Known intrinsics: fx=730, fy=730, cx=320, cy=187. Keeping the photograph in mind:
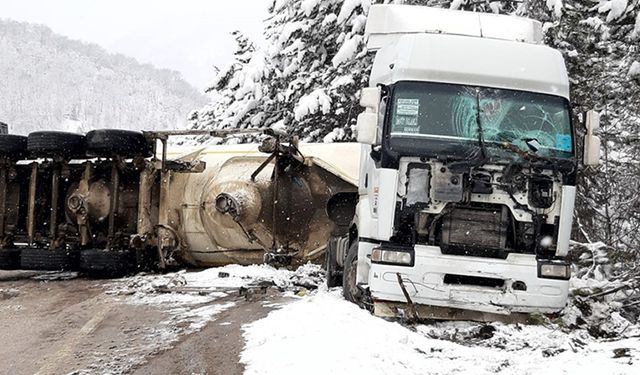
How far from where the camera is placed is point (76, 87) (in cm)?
12800

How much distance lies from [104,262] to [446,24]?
614cm

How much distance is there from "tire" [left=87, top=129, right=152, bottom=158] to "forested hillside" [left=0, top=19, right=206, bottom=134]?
8845 centimetres

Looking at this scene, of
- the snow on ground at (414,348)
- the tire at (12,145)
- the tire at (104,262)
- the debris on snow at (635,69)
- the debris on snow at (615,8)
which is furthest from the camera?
the tire at (12,145)

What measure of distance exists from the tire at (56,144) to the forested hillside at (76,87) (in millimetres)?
88195

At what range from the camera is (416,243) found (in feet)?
23.6

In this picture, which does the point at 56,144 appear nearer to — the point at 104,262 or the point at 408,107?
the point at 104,262

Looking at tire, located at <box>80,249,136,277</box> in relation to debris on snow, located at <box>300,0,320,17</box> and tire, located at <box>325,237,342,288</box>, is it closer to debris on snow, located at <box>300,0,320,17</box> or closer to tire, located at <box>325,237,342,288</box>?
tire, located at <box>325,237,342,288</box>

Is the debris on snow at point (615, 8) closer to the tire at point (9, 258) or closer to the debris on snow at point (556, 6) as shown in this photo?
the debris on snow at point (556, 6)

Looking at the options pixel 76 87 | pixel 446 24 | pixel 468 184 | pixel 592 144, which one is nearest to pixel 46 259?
pixel 446 24

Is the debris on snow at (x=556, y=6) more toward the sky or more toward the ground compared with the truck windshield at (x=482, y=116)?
more toward the sky

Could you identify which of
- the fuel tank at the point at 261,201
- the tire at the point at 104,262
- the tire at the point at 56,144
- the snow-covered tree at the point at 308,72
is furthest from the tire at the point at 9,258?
the snow-covered tree at the point at 308,72

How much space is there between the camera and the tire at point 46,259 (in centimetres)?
1123

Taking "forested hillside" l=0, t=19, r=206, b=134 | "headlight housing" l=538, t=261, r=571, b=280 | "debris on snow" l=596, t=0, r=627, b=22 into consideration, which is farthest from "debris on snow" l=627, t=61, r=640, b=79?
"forested hillside" l=0, t=19, r=206, b=134

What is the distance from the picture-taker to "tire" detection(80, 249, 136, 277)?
36.4ft
